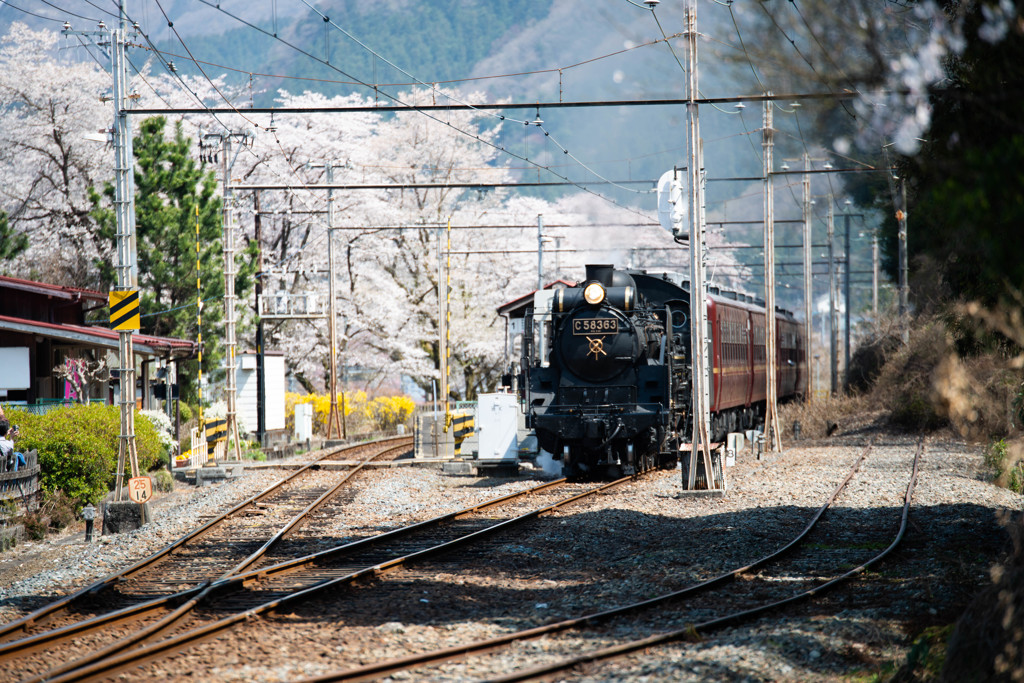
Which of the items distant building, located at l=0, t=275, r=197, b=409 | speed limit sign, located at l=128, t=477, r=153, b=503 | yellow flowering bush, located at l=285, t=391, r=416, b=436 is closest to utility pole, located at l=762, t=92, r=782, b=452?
speed limit sign, located at l=128, t=477, r=153, b=503

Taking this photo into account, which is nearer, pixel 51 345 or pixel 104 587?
pixel 104 587

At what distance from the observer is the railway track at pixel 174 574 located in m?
7.88

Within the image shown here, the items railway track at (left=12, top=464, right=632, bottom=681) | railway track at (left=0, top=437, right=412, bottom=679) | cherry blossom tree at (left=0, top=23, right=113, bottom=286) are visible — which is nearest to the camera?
railway track at (left=12, top=464, right=632, bottom=681)

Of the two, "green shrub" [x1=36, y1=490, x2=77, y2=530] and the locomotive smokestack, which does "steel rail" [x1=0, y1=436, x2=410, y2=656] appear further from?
the locomotive smokestack

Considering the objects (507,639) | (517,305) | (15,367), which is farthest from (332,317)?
(507,639)

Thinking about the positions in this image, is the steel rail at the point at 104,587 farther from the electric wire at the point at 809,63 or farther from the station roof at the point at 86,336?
the station roof at the point at 86,336

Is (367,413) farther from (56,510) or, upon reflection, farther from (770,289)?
(56,510)

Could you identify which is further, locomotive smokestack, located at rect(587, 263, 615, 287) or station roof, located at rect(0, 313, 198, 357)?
station roof, located at rect(0, 313, 198, 357)

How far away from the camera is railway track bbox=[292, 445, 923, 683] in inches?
265

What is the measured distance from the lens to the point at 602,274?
719 inches

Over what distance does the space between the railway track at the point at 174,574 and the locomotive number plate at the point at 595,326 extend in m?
5.02

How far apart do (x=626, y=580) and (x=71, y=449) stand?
34.8 ft

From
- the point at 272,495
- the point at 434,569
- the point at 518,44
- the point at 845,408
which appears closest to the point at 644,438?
the point at 272,495

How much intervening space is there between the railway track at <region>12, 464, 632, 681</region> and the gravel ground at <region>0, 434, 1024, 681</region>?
8.1 inches
